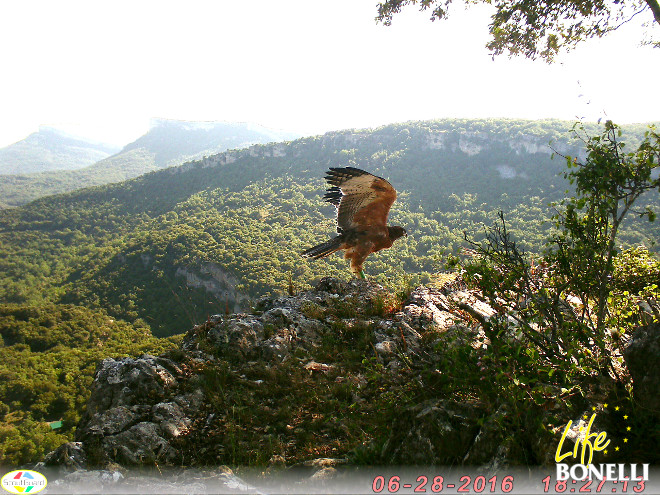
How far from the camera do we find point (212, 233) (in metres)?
55.9

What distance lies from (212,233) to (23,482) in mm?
55833

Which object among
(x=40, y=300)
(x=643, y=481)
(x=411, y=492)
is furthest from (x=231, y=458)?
(x=40, y=300)

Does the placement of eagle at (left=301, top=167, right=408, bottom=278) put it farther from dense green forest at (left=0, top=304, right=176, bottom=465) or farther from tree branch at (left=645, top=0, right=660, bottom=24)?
dense green forest at (left=0, top=304, right=176, bottom=465)

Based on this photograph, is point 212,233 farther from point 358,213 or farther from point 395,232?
point 358,213

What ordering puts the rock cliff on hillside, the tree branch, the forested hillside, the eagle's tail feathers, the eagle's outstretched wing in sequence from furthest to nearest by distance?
the forested hillside → the eagle's tail feathers → the eagle's outstretched wing → the tree branch → the rock cliff on hillside

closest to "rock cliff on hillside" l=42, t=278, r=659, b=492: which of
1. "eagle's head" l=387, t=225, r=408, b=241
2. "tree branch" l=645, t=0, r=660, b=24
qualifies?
"eagle's head" l=387, t=225, r=408, b=241

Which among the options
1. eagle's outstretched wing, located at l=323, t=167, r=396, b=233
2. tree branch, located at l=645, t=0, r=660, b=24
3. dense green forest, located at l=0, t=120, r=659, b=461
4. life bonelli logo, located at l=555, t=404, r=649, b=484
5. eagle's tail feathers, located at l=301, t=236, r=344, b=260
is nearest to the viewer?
life bonelli logo, located at l=555, t=404, r=649, b=484

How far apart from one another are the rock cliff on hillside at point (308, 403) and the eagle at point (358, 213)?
1.00m

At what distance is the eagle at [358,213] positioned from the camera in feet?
17.4

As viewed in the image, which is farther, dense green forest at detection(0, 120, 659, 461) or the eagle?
dense green forest at detection(0, 120, 659, 461)

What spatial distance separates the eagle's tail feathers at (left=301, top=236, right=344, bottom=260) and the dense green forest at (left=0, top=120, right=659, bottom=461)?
1119 cm

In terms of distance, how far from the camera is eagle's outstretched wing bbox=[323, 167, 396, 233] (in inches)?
206

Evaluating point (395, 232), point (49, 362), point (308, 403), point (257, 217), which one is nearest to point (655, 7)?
point (395, 232)

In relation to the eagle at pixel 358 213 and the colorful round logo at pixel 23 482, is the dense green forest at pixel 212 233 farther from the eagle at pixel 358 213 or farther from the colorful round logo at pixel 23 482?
the colorful round logo at pixel 23 482
